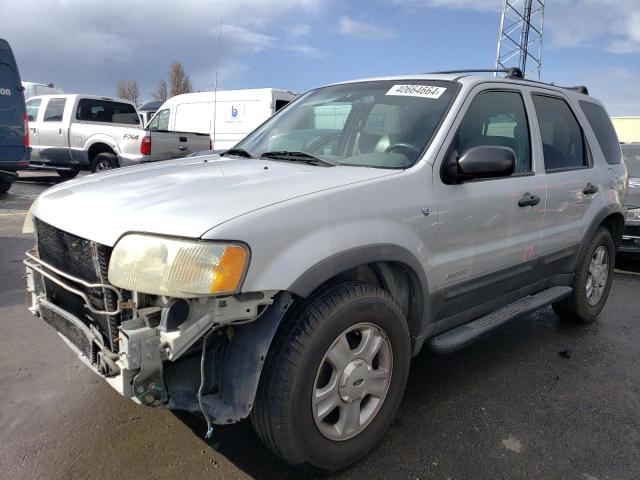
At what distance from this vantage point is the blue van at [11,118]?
8945 mm

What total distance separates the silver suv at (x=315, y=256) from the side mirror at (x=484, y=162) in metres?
0.01

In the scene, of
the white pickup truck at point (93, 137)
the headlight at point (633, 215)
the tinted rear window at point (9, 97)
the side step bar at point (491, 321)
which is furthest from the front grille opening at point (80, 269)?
the white pickup truck at point (93, 137)

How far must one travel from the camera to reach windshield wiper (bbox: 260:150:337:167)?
9.19 ft

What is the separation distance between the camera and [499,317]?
3270 millimetres

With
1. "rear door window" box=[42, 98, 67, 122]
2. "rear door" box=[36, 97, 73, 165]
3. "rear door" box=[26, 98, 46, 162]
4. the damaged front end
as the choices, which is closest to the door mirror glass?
the damaged front end

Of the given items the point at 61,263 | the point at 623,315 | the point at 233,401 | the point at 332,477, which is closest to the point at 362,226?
the point at 233,401

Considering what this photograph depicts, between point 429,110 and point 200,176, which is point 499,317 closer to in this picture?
point 429,110

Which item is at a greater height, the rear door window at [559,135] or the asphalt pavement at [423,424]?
the rear door window at [559,135]

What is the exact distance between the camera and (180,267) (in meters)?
1.85

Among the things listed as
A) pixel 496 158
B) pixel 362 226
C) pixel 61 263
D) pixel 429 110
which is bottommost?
pixel 61 263

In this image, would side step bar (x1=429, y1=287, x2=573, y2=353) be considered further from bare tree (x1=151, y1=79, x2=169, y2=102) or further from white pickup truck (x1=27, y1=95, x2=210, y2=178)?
bare tree (x1=151, y1=79, x2=169, y2=102)

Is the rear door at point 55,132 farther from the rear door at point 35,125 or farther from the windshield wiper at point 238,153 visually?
the windshield wiper at point 238,153

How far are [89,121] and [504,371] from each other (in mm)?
10960

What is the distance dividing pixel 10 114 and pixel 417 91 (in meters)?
8.65
